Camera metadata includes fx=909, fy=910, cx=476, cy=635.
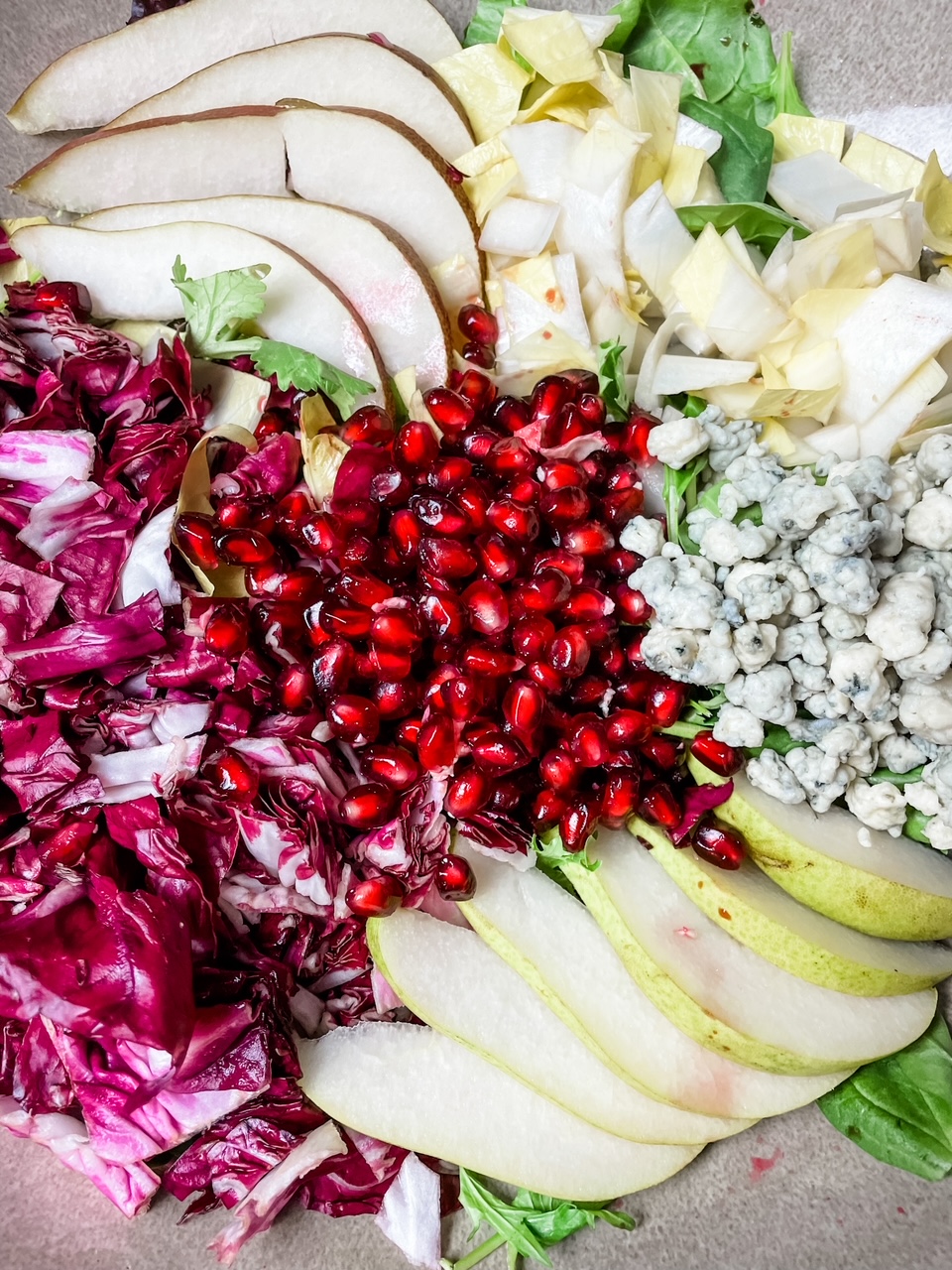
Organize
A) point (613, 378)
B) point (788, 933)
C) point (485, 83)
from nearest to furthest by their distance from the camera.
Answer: point (788, 933) → point (613, 378) → point (485, 83)

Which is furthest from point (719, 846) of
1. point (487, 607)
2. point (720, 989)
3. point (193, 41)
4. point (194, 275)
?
point (193, 41)

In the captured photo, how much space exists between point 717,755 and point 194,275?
1251mm

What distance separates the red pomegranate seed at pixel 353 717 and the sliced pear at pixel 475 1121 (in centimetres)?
55

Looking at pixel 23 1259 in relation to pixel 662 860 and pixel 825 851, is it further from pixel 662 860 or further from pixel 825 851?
pixel 825 851

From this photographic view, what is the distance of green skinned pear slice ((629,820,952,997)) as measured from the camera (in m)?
1.42

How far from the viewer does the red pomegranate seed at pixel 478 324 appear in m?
1.69

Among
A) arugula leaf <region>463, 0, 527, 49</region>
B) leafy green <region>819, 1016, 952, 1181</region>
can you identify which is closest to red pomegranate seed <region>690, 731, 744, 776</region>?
leafy green <region>819, 1016, 952, 1181</region>

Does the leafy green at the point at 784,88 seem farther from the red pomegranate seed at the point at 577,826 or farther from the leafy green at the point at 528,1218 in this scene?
the leafy green at the point at 528,1218

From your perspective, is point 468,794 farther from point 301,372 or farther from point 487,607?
point 301,372

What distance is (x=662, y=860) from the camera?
59.9 inches

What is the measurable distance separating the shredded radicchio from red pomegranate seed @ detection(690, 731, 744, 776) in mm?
435

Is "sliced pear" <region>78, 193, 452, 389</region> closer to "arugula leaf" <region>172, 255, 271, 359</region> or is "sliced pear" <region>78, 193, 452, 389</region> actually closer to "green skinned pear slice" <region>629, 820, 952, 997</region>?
"arugula leaf" <region>172, 255, 271, 359</region>

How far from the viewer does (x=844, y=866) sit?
56.2 inches

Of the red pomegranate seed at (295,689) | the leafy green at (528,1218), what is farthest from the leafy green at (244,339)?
the leafy green at (528,1218)
